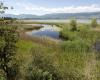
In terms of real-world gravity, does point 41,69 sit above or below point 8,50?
below

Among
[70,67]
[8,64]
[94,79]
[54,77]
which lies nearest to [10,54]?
[8,64]

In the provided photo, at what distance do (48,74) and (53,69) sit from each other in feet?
1.78

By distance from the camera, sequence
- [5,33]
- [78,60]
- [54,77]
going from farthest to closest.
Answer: [78,60], [54,77], [5,33]

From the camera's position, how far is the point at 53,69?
14.0 m

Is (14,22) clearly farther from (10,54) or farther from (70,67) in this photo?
(70,67)

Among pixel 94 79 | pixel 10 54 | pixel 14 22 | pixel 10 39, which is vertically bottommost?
pixel 94 79

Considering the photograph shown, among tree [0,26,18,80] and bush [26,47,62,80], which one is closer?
tree [0,26,18,80]

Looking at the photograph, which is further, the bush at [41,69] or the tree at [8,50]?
the bush at [41,69]

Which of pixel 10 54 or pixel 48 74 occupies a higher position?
pixel 10 54

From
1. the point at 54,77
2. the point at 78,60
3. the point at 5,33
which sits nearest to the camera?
the point at 5,33

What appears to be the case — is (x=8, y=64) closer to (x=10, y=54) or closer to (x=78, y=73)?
(x=10, y=54)

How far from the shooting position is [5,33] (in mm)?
12969

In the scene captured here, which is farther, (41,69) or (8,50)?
(41,69)

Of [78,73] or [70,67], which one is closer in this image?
[78,73]
